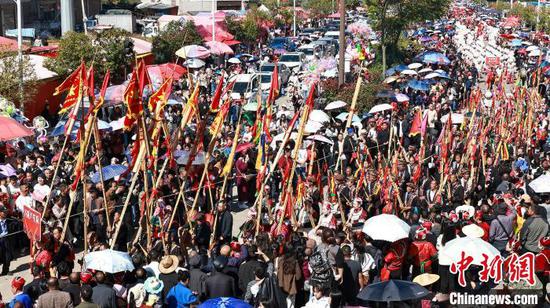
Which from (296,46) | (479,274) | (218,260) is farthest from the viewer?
(296,46)

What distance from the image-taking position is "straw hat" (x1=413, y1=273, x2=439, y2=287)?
12.5m

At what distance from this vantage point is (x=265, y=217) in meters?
15.6

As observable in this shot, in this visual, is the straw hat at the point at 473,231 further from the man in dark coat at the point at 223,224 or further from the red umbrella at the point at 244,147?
the red umbrella at the point at 244,147

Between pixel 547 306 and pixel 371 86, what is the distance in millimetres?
16519

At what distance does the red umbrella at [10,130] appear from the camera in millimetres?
19000

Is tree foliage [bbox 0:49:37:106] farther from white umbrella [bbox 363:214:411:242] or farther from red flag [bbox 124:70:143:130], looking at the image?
white umbrella [bbox 363:214:411:242]

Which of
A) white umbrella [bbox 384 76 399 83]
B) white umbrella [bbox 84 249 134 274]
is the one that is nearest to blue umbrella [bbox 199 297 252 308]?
white umbrella [bbox 84 249 134 274]

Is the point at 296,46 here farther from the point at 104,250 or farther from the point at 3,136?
the point at 104,250

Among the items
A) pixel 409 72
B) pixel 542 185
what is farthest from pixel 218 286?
pixel 409 72

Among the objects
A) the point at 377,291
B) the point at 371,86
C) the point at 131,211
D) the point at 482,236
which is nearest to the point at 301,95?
the point at 371,86

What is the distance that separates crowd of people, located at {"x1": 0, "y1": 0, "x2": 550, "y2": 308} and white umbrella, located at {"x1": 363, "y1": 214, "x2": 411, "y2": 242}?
0.16 metres

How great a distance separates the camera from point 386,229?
13.4 metres

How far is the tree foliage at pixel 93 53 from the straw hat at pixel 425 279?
59.2ft

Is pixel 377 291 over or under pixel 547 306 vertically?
over
